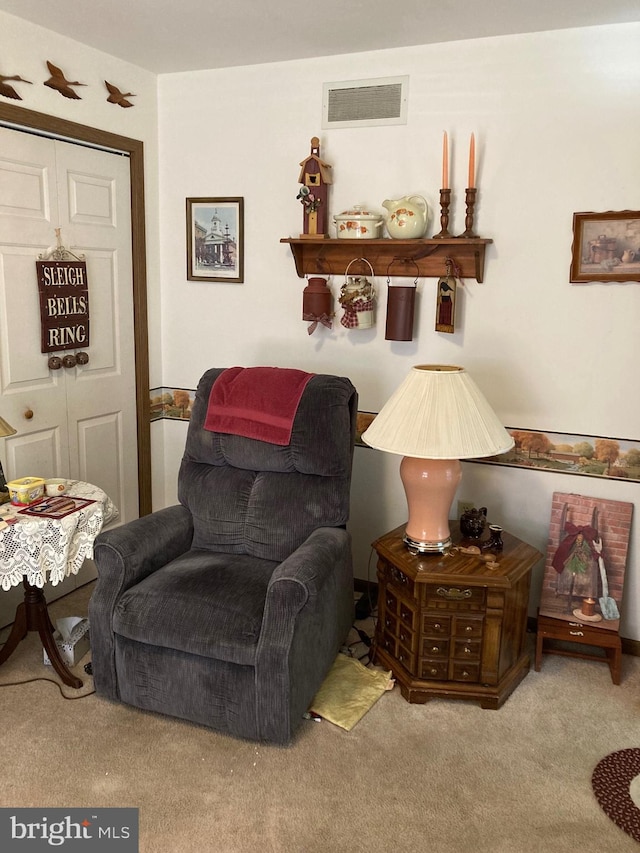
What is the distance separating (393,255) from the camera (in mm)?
3203

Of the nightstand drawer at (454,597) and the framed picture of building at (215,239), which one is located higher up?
the framed picture of building at (215,239)

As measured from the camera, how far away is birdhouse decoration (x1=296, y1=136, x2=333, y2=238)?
3197 mm

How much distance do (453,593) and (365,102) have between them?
2.06 metres

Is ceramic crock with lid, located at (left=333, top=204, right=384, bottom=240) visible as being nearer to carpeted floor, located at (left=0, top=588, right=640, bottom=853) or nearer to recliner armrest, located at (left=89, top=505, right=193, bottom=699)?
recliner armrest, located at (left=89, top=505, right=193, bottom=699)

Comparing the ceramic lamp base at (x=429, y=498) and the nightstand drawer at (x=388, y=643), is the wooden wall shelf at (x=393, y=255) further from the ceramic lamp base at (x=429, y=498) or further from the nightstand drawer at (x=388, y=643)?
the nightstand drawer at (x=388, y=643)

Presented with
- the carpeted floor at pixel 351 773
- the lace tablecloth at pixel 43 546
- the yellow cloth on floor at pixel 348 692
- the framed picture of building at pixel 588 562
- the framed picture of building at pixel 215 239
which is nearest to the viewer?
the carpeted floor at pixel 351 773

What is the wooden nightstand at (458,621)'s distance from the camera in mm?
2547

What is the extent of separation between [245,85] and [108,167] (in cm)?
73

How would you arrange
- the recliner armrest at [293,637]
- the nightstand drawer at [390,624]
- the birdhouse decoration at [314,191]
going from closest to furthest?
the recliner armrest at [293,637], the nightstand drawer at [390,624], the birdhouse decoration at [314,191]

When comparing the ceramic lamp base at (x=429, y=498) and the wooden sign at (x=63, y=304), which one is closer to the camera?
the ceramic lamp base at (x=429, y=498)

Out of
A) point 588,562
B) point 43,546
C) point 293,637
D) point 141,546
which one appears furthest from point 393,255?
point 43,546

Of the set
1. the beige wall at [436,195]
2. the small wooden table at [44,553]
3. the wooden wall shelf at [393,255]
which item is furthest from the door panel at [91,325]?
the wooden wall shelf at [393,255]

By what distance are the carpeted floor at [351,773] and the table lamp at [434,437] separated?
66cm

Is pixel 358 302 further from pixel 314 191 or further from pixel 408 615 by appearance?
pixel 408 615
